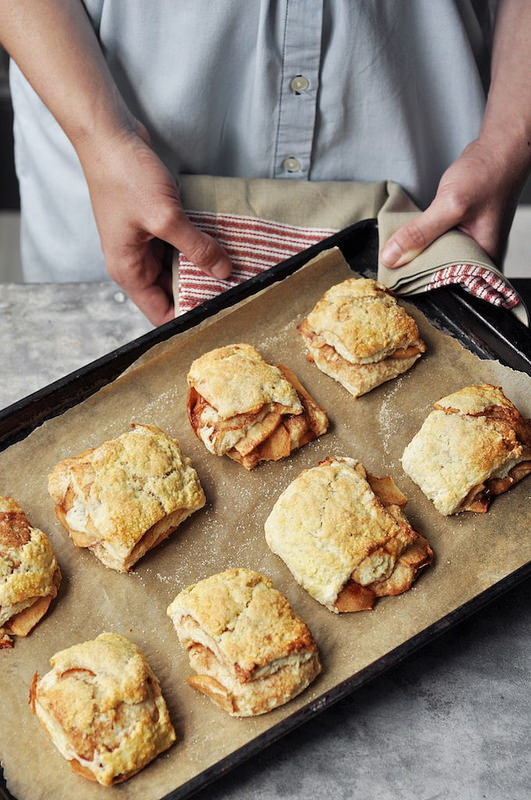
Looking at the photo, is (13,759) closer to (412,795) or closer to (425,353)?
(412,795)

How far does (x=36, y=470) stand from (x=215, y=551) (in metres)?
0.48

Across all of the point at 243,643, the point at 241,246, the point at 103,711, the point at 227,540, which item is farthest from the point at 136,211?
the point at 103,711

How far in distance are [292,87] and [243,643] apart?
5.00 feet

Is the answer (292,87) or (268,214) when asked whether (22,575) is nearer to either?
(268,214)

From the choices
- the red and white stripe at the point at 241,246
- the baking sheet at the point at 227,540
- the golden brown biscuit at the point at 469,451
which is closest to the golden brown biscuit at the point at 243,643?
the baking sheet at the point at 227,540

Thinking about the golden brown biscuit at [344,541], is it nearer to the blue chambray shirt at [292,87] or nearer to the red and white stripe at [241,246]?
the red and white stripe at [241,246]

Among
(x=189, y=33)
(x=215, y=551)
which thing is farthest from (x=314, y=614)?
(x=189, y=33)

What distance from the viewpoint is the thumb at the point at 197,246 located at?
2443 mm

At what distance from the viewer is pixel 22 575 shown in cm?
195

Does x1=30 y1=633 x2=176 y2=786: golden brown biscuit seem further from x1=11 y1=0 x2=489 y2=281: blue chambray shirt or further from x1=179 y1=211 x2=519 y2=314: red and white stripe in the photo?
x1=11 y1=0 x2=489 y2=281: blue chambray shirt

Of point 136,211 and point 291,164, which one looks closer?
A: point 136,211

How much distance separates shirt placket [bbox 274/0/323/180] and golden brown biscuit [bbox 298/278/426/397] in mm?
498

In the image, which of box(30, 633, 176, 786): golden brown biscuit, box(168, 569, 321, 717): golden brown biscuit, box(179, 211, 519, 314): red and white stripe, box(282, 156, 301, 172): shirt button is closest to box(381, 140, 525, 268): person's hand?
box(179, 211, 519, 314): red and white stripe

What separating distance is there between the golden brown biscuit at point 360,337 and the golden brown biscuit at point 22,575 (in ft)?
2.82
